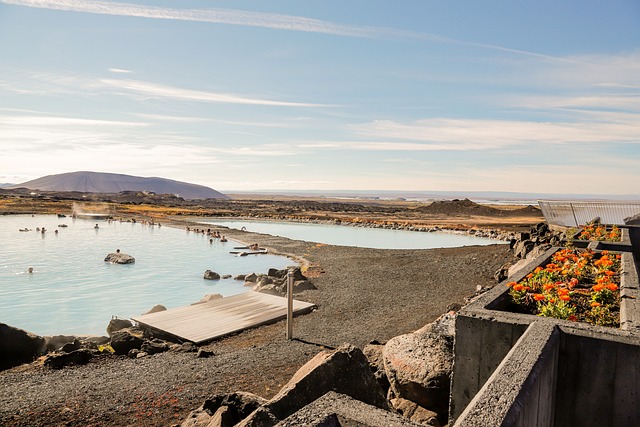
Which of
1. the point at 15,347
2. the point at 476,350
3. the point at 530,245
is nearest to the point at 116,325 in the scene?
the point at 15,347

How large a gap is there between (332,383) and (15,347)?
8.65 m

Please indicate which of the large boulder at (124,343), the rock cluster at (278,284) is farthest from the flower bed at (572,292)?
the rock cluster at (278,284)

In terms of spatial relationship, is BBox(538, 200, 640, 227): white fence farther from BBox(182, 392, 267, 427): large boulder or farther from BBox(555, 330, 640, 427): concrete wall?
BBox(182, 392, 267, 427): large boulder

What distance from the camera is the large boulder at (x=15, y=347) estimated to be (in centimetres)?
955

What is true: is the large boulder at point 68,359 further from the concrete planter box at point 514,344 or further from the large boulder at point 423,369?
the concrete planter box at point 514,344

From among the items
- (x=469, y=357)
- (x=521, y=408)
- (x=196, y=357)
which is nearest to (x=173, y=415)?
(x=196, y=357)

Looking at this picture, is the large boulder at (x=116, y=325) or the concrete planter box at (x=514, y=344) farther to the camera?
the large boulder at (x=116, y=325)

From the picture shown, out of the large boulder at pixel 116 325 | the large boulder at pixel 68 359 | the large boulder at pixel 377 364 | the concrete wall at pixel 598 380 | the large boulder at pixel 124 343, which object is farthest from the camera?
the large boulder at pixel 116 325

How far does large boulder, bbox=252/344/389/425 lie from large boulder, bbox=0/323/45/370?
7841 mm

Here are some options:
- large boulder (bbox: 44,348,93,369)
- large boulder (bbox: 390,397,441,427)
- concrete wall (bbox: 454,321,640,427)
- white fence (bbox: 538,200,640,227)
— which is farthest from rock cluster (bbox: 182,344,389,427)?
white fence (bbox: 538,200,640,227)

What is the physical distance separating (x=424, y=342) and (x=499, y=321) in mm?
1749

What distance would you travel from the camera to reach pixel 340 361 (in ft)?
17.0

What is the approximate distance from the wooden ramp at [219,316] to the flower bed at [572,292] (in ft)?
23.6

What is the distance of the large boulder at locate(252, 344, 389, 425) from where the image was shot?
175 inches
